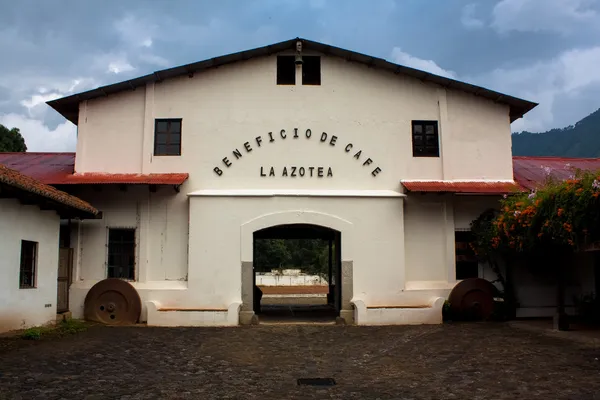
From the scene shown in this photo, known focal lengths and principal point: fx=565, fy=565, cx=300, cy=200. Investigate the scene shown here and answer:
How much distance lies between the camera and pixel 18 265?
36.3 feet

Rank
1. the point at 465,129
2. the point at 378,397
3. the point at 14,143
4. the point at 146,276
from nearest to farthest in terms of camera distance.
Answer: the point at 378,397, the point at 146,276, the point at 465,129, the point at 14,143

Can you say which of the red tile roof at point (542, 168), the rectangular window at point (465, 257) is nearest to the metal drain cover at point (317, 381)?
the rectangular window at point (465, 257)

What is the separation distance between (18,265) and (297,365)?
20.1 feet

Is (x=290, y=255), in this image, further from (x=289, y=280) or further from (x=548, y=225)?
(x=548, y=225)

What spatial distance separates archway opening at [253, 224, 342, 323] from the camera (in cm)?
1589

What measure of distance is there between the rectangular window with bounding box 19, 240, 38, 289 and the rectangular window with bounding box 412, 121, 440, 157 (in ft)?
30.3

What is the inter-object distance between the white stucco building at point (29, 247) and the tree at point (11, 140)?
2098 centimetres

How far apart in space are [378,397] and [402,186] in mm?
8340

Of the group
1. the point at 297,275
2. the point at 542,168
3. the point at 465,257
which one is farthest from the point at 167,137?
the point at 297,275

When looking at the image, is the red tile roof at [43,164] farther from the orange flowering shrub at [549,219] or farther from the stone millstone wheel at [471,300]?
the orange flowering shrub at [549,219]

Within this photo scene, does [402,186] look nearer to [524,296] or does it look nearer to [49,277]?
[524,296]

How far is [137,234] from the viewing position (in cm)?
1388

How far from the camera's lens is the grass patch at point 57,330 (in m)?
10.6

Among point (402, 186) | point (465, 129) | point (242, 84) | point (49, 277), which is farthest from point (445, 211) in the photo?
point (49, 277)
